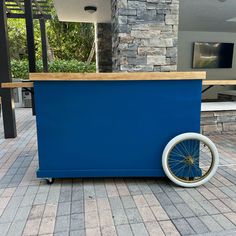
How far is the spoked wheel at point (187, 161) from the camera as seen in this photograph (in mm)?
2090

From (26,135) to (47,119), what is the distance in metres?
2.17

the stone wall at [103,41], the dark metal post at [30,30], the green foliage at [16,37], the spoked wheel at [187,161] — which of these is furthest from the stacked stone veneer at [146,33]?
the green foliage at [16,37]

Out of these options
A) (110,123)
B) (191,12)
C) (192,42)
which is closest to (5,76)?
(110,123)

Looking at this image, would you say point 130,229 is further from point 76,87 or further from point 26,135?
point 26,135

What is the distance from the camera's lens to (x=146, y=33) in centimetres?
310

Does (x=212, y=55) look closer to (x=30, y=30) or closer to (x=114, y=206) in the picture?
(x=30, y=30)

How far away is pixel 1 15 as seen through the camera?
11.8 feet

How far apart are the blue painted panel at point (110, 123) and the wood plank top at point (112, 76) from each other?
1.9 inches

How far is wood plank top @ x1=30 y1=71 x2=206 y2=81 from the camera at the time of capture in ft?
6.39

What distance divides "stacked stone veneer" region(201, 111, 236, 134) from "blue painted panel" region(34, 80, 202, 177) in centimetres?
183

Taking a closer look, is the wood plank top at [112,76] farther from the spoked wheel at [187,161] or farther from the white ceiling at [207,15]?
the white ceiling at [207,15]

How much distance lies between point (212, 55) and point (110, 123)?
620 cm

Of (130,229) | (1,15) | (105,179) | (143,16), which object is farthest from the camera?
(1,15)

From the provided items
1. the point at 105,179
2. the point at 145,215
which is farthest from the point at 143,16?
the point at 145,215
